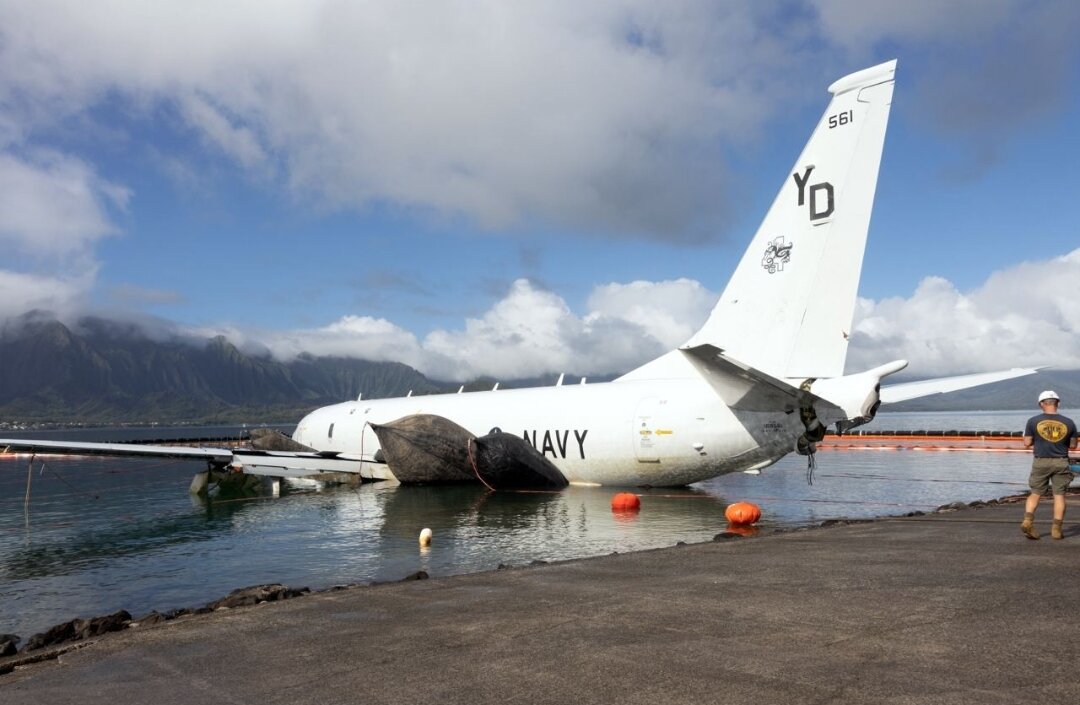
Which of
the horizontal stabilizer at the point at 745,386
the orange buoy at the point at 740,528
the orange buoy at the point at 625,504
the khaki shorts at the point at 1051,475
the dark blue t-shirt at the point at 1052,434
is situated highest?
the horizontal stabilizer at the point at 745,386

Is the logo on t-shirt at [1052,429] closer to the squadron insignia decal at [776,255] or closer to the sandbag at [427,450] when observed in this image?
the squadron insignia decal at [776,255]

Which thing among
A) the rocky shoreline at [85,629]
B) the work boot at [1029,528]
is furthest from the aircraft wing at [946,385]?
the rocky shoreline at [85,629]

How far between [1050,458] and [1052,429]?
46 centimetres

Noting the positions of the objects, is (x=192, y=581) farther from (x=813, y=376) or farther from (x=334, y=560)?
(x=813, y=376)

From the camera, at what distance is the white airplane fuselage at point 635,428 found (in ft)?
69.2

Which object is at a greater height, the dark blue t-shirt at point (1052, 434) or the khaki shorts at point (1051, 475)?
the dark blue t-shirt at point (1052, 434)

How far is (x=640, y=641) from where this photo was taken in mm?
6551

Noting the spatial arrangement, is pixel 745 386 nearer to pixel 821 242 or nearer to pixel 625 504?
pixel 821 242

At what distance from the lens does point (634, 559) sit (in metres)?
11.2

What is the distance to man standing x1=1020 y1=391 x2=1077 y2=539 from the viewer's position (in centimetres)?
1130

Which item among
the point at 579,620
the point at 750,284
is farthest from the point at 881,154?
the point at 579,620

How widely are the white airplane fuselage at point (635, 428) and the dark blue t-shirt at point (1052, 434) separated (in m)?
8.20

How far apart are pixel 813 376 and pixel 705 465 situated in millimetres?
4857

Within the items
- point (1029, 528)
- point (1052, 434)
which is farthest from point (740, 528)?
point (1052, 434)
